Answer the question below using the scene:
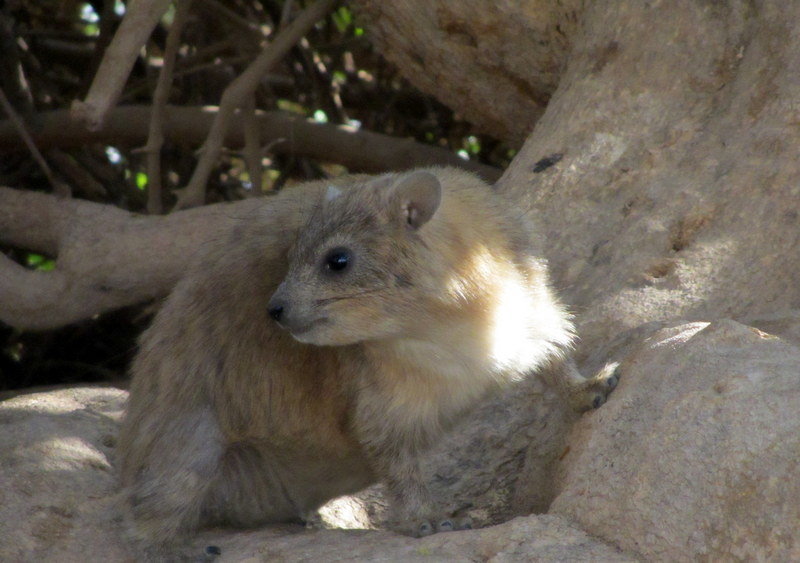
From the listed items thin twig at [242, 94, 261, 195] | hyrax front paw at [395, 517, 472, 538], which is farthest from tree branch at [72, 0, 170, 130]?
hyrax front paw at [395, 517, 472, 538]

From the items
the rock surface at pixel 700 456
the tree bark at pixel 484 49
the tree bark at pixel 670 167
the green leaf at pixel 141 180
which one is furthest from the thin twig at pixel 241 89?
the rock surface at pixel 700 456

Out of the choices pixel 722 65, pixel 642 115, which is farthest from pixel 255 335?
pixel 722 65

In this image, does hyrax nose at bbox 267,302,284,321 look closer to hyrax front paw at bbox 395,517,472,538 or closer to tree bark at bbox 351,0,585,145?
hyrax front paw at bbox 395,517,472,538

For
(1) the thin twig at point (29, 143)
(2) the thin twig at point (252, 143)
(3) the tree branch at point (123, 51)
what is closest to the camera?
(3) the tree branch at point (123, 51)

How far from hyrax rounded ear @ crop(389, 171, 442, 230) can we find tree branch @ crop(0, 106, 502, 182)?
283cm

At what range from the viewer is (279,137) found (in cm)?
625

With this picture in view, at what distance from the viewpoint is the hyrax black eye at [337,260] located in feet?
10.1

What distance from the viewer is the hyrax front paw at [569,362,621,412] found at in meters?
3.23

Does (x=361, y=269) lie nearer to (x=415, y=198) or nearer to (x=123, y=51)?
(x=415, y=198)

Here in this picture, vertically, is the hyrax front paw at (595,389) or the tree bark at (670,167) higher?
the tree bark at (670,167)

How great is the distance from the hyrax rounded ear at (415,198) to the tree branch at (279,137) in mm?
2827

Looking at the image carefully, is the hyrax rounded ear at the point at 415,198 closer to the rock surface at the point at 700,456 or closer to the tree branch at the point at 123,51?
the rock surface at the point at 700,456

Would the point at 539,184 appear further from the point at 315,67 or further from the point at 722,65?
the point at 315,67

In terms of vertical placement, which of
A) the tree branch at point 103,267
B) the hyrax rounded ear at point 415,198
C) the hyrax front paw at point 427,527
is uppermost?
the tree branch at point 103,267
